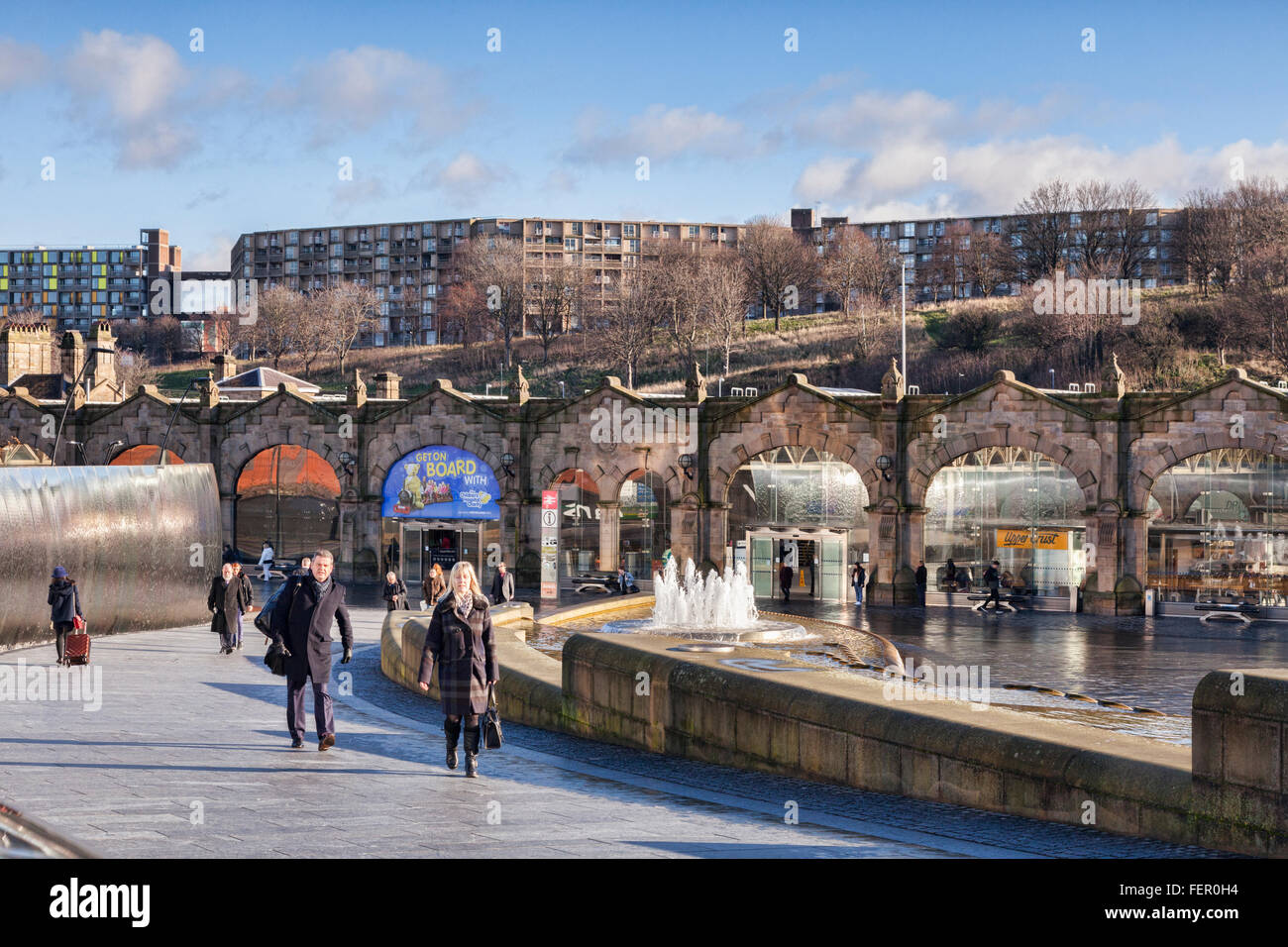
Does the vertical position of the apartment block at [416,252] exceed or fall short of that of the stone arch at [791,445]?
it exceeds it

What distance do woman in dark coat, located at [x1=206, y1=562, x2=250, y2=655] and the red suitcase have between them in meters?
2.97

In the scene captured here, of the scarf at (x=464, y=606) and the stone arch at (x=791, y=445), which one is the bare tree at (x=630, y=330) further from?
the scarf at (x=464, y=606)

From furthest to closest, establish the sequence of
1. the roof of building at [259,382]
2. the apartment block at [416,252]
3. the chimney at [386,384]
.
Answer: the apartment block at [416,252], the roof of building at [259,382], the chimney at [386,384]

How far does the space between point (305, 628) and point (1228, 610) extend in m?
29.8

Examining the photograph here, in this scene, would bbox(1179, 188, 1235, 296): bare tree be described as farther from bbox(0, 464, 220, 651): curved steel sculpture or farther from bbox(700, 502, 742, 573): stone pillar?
bbox(0, 464, 220, 651): curved steel sculpture

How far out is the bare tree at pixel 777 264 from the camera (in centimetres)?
12669

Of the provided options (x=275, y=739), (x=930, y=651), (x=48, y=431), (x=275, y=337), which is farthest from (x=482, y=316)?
(x=275, y=739)

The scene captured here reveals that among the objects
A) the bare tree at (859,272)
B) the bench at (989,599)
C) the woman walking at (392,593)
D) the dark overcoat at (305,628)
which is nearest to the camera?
the dark overcoat at (305,628)

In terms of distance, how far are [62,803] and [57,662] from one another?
9.91 m

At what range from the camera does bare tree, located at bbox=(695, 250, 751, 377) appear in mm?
102875

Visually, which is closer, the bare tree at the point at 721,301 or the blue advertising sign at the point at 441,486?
the blue advertising sign at the point at 441,486

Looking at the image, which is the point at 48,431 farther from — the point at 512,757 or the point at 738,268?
the point at 738,268

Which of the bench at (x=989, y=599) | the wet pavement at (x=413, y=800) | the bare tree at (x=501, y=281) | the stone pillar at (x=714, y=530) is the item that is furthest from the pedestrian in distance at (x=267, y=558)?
the bare tree at (x=501, y=281)

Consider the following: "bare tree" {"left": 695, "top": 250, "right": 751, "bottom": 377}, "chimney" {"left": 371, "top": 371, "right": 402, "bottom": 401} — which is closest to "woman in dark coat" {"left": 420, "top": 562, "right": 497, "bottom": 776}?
"chimney" {"left": 371, "top": 371, "right": 402, "bottom": 401}
